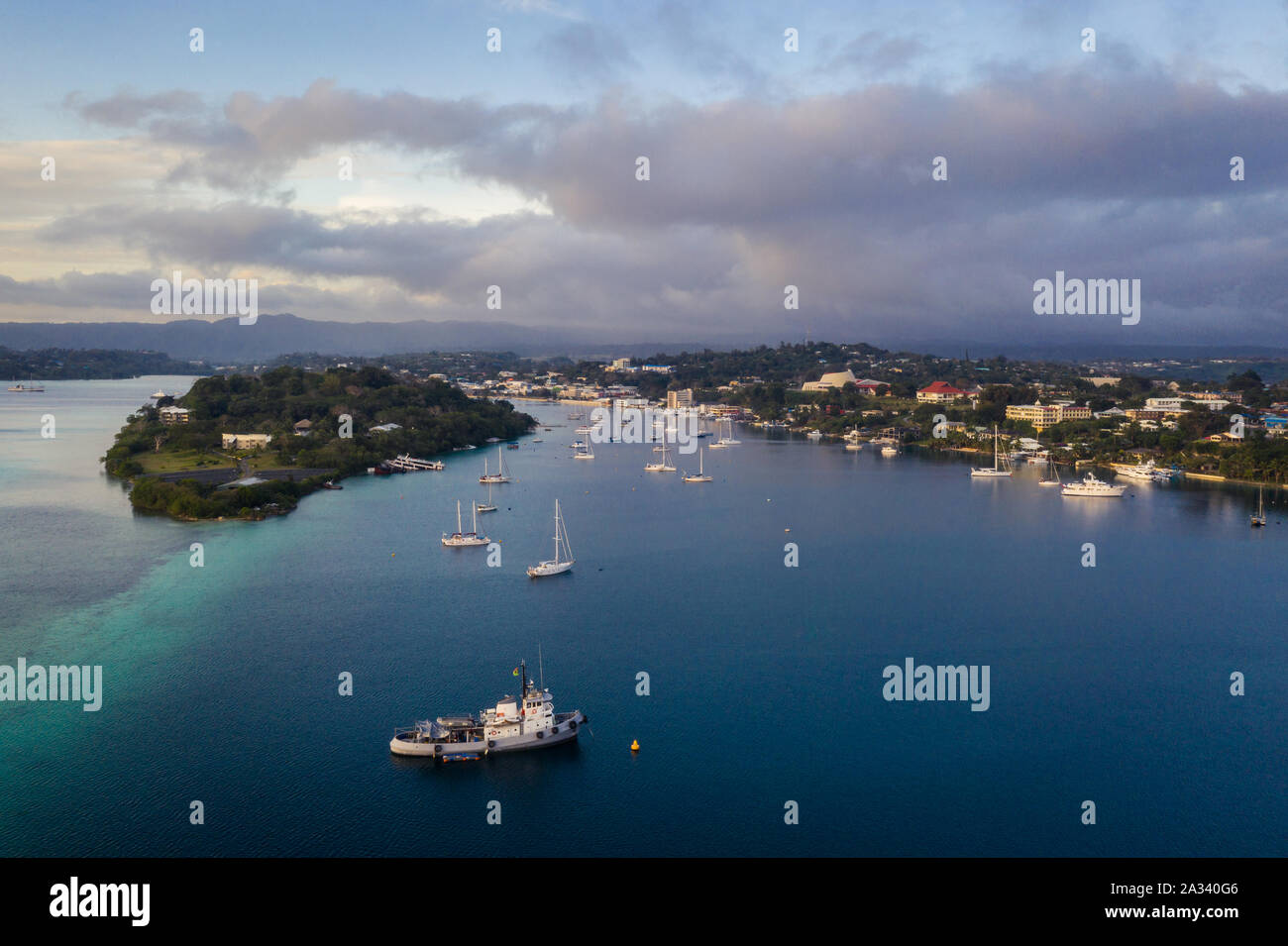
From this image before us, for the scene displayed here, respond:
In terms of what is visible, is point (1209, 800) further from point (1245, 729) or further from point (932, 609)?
point (932, 609)

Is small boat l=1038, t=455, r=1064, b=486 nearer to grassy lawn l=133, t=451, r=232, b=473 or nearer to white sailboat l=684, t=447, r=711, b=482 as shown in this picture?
white sailboat l=684, t=447, r=711, b=482

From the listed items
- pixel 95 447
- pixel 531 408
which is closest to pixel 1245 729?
pixel 95 447

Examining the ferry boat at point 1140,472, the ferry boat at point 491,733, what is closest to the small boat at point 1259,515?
the ferry boat at point 1140,472

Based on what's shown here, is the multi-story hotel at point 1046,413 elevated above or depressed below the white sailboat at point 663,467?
above

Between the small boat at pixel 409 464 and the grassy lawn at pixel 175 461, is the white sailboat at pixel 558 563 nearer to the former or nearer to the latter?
the small boat at pixel 409 464
